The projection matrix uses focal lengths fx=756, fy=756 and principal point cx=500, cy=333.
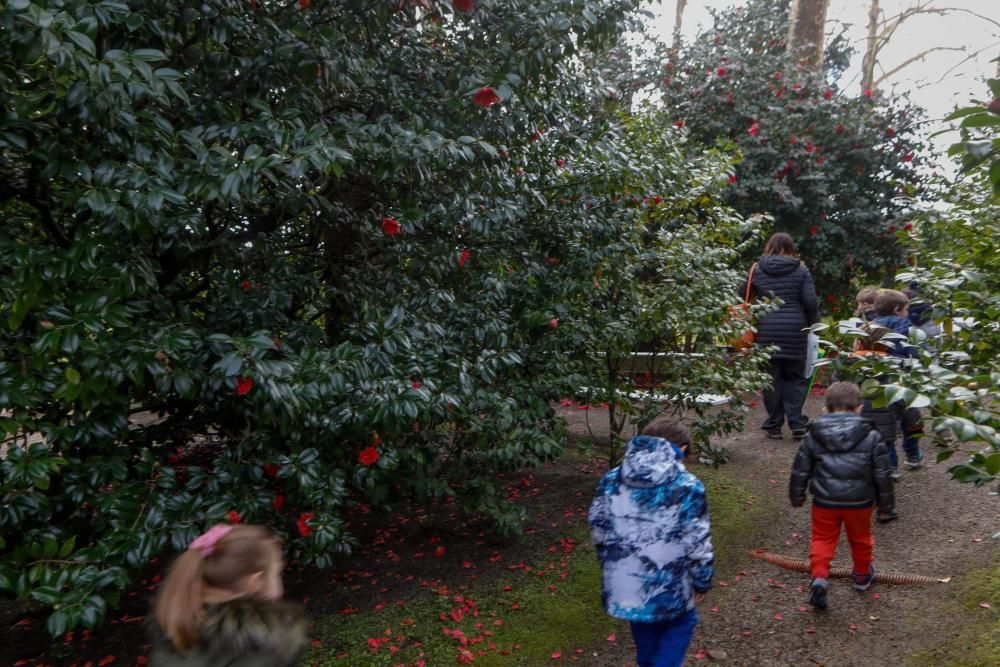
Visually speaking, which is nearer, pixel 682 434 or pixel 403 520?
pixel 682 434

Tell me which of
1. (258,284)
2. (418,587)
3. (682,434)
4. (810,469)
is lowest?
(418,587)

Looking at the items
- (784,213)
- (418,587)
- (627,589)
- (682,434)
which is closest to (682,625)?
(627,589)

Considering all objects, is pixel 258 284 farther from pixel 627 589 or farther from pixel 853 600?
pixel 853 600

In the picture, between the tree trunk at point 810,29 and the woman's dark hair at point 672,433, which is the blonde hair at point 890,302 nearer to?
Result: the woman's dark hair at point 672,433

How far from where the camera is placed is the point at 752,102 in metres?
10.3

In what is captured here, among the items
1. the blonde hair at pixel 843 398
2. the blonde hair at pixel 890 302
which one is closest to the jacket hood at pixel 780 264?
the blonde hair at pixel 890 302

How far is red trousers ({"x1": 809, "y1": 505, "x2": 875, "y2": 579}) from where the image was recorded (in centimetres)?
421

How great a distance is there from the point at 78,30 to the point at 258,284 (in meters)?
1.41

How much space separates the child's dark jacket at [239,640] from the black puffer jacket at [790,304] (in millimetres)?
5552

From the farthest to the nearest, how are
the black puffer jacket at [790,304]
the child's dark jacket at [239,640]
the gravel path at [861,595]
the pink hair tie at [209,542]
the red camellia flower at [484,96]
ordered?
the black puffer jacket at [790,304] → the gravel path at [861,595] → the red camellia flower at [484,96] → the pink hair tie at [209,542] → the child's dark jacket at [239,640]

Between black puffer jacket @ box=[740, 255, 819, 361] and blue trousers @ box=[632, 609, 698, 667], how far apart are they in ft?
13.3

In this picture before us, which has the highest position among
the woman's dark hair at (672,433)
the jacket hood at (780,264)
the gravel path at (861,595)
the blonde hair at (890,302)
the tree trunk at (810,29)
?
the tree trunk at (810,29)

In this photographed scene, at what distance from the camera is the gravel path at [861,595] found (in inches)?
152

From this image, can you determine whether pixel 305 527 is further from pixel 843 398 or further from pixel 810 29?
pixel 810 29
